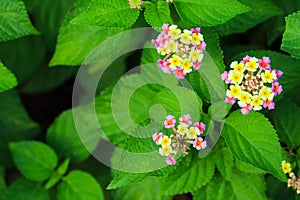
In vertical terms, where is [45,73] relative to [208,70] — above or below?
below

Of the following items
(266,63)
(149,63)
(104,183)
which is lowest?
(104,183)

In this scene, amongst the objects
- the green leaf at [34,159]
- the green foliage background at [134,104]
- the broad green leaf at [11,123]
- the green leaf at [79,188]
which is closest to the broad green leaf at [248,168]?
the green foliage background at [134,104]

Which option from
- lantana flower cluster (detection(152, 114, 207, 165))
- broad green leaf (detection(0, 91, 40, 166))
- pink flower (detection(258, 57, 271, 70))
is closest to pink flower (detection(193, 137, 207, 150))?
lantana flower cluster (detection(152, 114, 207, 165))

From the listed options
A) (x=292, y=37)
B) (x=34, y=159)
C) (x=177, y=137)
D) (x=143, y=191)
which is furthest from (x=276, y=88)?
(x=34, y=159)

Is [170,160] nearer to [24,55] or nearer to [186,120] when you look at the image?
[186,120]

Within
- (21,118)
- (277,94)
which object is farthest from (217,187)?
(21,118)

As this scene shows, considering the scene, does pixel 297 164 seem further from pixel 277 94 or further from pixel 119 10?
pixel 119 10

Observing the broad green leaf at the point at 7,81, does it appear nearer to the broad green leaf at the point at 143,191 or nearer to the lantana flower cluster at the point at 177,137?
the lantana flower cluster at the point at 177,137
